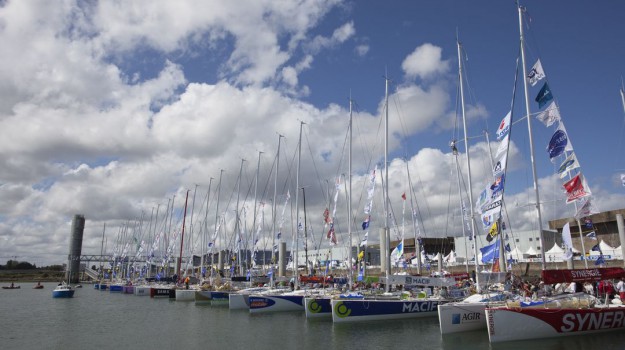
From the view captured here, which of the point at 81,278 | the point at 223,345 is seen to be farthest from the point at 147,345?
the point at 81,278

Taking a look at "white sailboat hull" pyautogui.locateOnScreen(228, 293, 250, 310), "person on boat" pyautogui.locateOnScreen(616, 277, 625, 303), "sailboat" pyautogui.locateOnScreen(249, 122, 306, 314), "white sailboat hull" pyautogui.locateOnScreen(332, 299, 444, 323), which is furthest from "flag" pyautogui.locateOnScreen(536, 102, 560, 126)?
"white sailboat hull" pyautogui.locateOnScreen(228, 293, 250, 310)

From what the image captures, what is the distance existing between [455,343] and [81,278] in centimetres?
19235

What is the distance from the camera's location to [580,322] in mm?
25047

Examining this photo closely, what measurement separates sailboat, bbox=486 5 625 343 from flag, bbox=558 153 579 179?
0.43ft

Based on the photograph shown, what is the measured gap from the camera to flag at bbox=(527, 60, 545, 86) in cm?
2781

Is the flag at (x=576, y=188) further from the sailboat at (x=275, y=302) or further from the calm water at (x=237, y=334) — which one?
the sailboat at (x=275, y=302)

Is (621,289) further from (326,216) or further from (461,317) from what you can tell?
(326,216)

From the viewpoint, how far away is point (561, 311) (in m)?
24.8

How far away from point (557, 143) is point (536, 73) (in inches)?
192

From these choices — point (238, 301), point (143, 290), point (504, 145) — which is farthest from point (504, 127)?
point (143, 290)

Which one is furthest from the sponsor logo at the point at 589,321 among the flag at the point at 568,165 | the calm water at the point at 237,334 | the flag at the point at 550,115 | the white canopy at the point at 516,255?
the white canopy at the point at 516,255

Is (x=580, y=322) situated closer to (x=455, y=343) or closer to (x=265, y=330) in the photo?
(x=455, y=343)

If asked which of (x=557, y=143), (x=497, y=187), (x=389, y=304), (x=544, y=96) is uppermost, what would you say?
(x=544, y=96)

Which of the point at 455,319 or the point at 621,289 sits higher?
the point at 621,289
